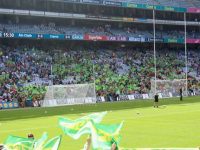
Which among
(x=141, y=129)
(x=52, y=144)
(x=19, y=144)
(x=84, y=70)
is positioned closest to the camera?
(x=52, y=144)

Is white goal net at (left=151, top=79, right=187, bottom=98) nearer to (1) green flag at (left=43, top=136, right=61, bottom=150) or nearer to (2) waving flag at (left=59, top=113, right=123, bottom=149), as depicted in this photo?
(2) waving flag at (left=59, top=113, right=123, bottom=149)

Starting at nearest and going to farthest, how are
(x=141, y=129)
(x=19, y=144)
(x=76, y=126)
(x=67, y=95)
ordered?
(x=76, y=126) < (x=19, y=144) < (x=141, y=129) < (x=67, y=95)

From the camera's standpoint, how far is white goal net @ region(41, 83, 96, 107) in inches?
2061

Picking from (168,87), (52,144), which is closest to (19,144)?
(52,144)

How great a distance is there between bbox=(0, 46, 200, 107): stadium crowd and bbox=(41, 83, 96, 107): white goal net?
138 cm

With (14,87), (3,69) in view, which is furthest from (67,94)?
(3,69)

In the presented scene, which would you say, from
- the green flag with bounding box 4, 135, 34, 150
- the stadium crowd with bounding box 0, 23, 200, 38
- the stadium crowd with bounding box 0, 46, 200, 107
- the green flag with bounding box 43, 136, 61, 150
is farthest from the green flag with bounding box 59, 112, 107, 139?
the stadium crowd with bounding box 0, 23, 200, 38

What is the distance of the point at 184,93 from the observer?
6656 centimetres

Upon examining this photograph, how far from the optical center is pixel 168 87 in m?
65.0

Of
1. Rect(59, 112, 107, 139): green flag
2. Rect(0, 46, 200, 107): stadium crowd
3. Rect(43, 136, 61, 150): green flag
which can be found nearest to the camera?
Rect(43, 136, 61, 150): green flag

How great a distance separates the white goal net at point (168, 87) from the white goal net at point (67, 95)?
1136 centimetres

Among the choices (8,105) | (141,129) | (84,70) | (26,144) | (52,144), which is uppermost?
(84,70)

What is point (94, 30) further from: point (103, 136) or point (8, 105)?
point (103, 136)

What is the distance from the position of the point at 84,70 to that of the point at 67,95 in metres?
12.6
